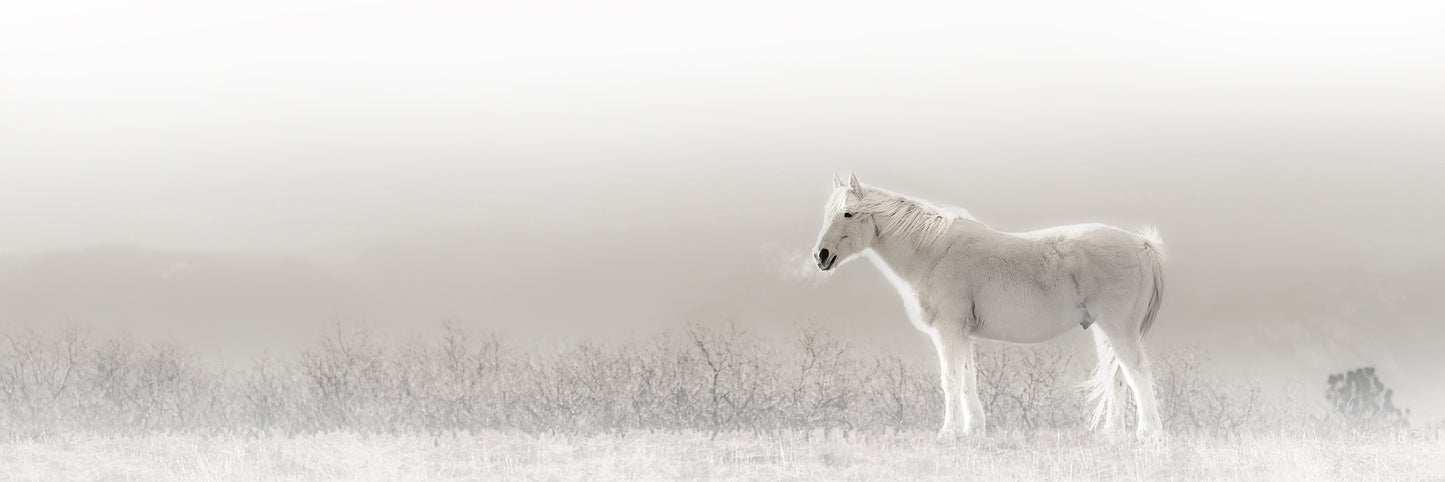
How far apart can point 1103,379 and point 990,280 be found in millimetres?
1674

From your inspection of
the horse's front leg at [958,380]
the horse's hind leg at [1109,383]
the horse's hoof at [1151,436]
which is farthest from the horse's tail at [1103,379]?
the horse's front leg at [958,380]

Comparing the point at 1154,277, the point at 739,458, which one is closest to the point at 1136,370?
the point at 1154,277

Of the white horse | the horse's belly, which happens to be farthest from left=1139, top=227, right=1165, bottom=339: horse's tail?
the horse's belly

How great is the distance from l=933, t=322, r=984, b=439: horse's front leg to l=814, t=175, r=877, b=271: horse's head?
1.09m

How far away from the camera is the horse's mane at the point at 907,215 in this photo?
11844 millimetres

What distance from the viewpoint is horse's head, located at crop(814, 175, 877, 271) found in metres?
11.8

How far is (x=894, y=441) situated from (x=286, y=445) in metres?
5.77

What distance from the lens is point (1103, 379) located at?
478 inches

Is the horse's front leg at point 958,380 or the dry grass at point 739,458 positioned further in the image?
the horse's front leg at point 958,380

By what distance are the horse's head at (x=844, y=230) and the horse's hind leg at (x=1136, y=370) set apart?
2347 mm

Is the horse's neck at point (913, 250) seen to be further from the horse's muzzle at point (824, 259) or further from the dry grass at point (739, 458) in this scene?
the dry grass at point (739, 458)

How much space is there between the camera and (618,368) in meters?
15.1

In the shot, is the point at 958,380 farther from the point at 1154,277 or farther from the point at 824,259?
the point at 1154,277

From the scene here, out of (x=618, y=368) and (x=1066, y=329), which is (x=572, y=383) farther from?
(x=1066, y=329)
